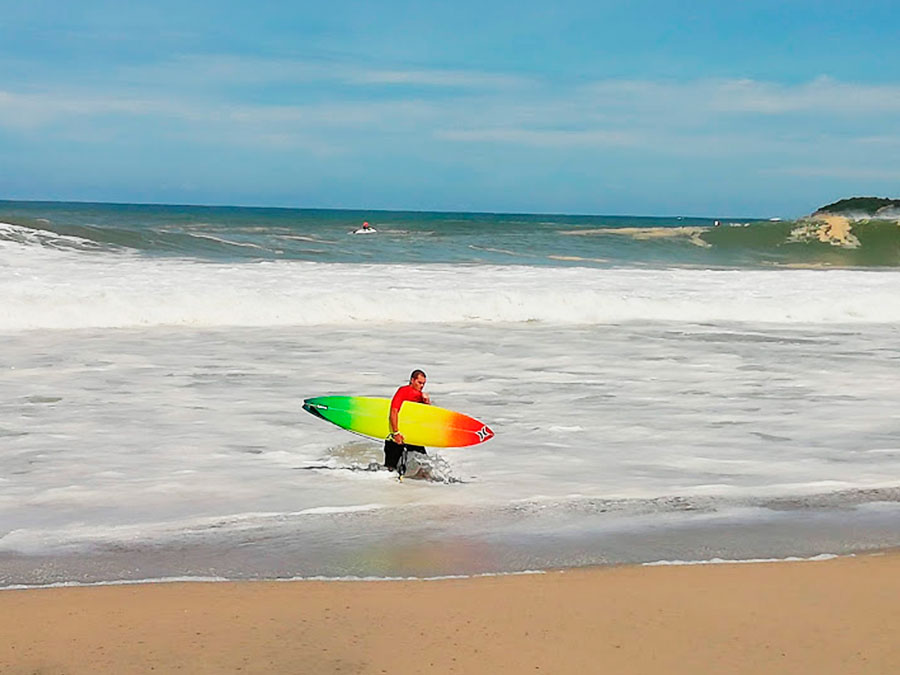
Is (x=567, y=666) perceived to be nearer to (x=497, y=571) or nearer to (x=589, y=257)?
(x=497, y=571)

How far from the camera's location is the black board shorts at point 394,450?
6992mm

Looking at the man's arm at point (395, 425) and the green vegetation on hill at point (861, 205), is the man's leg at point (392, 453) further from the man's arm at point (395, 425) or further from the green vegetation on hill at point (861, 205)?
the green vegetation on hill at point (861, 205)

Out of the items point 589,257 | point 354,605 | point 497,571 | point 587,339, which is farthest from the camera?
point 589,257

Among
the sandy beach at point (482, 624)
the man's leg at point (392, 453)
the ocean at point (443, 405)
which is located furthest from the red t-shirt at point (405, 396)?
the sandy beach at point (482, 624)

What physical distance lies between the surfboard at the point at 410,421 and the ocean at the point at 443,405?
197 millimetres

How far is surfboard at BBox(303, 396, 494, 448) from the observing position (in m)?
7.05

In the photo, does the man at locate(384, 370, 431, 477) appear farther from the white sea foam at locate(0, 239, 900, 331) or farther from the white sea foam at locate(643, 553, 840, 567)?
the white sea foam at locate(0, 239, 900, 331)

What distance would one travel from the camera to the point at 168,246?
29609 mm

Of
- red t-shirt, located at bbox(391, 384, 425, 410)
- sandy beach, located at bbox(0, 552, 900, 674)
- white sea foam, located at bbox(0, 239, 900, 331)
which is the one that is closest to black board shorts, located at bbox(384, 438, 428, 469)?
red t-shirt, located at bbox(391, 384, 425, 410)

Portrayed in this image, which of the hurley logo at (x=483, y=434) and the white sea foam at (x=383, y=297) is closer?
the hurley logo at (x=483, y=434)

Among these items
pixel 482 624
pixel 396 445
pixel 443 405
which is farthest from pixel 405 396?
pixel 482 624

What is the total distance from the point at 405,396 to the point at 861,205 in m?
60.3

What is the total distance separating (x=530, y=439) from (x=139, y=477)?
2.75 m

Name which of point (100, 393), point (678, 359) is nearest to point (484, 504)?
point (100, 393)
